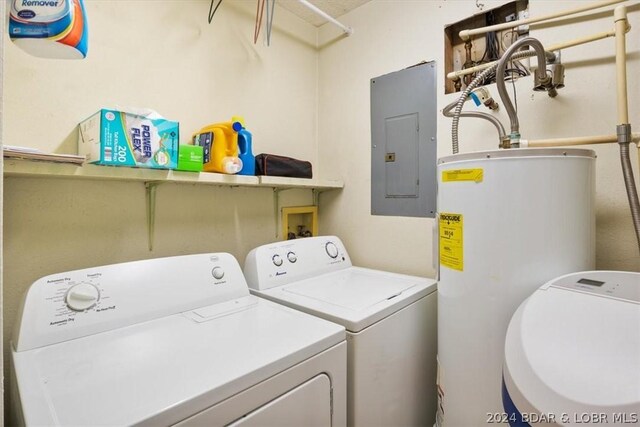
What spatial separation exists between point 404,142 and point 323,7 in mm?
1045

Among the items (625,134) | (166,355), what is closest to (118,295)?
(166,355)

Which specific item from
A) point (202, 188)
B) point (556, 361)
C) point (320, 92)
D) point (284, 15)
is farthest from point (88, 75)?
point (556, 361)

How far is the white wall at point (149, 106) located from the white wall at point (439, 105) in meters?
0.29

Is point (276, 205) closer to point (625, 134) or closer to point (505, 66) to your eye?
point (505, 66)

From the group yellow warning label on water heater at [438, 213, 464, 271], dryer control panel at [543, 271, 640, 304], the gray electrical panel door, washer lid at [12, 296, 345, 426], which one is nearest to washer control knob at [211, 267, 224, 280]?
washer lid at [12, 296, 345, 426]

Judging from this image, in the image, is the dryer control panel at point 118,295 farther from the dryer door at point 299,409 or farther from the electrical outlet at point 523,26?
the electrical outlet at point 523,26

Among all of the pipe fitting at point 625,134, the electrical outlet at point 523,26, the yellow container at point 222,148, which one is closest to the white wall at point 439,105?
the electrical outlet at point 523,26

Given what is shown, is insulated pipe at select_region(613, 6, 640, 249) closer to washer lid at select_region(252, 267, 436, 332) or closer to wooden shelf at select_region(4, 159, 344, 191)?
washer lid at select_region(252, 267, 436, 332)

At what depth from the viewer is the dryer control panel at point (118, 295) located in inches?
37.8

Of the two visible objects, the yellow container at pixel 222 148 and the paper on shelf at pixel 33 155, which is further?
the yellow container at pixel 222 148

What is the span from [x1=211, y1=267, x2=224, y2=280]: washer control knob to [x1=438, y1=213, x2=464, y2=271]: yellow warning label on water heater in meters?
0.91

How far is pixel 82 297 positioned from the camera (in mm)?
1036

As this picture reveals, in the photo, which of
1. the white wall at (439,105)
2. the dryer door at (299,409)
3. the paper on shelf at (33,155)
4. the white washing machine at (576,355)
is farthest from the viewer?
the white wall at (439,105)

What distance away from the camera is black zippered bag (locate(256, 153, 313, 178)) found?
1.67 meters
